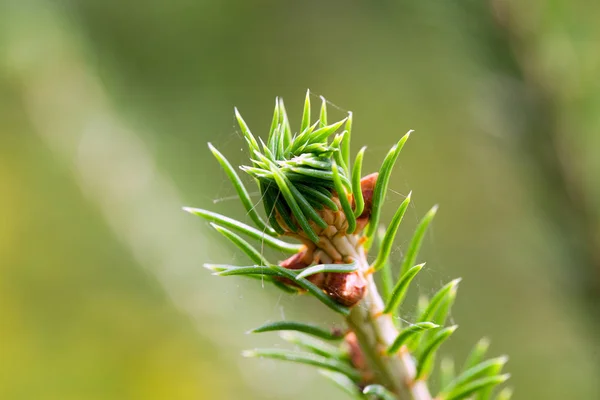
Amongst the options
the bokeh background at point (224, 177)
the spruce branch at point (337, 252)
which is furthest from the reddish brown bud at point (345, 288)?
the bokeh background at point (224, 177)

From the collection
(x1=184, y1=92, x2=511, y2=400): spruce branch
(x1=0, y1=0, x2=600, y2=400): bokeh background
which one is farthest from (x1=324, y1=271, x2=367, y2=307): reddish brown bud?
(x1=0, y1=0, x2=600, y2=400): bokeh background

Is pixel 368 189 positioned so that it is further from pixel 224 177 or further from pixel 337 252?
pixel 224 177

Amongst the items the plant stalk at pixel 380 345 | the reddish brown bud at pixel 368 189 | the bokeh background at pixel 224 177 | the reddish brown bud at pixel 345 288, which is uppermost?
the bokeh background at pixel 224 177

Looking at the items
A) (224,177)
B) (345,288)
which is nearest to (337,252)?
(345,288)

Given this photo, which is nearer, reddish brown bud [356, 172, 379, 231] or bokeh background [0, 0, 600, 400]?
reddish brown bud [356, 172, 379, 231]

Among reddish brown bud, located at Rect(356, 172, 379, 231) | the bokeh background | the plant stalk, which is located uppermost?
the bokeh background

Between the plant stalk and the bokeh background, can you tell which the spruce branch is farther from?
the bokeh background

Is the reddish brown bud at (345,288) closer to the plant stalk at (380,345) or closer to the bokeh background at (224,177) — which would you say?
the plant stalk at (380,345)

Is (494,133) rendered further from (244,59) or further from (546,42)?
(244,59)
